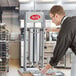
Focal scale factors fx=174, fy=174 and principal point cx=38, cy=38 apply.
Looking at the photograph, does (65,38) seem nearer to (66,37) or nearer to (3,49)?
(66,37)

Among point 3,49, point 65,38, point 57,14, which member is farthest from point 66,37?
point 3,49

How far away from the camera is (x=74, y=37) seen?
1795 millimetres

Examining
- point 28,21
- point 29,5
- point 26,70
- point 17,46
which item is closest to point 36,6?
point 29,5

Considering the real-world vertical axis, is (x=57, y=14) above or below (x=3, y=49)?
above

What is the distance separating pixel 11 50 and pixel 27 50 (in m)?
2.06

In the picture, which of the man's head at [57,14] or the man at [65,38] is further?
the man's head at [57,14]

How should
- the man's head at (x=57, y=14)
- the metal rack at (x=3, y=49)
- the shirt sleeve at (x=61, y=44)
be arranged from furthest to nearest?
the metal rack at (x=3, y=49) → the man's head at (x=57, y=14) → the shirt sleeve at (x=61, y=44)

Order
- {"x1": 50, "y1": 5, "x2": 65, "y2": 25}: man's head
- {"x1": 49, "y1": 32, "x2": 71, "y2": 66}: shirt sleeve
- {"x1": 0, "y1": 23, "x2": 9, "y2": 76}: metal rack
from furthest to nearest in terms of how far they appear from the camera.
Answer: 1. {"x1": 0, "y1": 23, "x2": 9, "y2": 76}: metal rack
2. {"x1": 50, "y1": 5, "x2": 65, "y2": 25}: man's head
3. {"x1": 49, "y1": 32, "x2": 71, "y2": 66}: shirt sleeve

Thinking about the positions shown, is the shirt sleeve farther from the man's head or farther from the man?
the man's head

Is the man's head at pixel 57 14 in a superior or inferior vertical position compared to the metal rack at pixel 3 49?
superior

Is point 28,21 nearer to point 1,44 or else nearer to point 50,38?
point 1,44

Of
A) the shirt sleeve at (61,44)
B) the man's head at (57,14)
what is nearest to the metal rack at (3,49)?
the man's head at (57,14)

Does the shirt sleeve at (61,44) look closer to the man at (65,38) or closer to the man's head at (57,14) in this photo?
the man at (65,38)

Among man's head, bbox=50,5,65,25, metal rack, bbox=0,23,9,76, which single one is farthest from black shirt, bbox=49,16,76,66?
metal rack, bbox=0,23,9,76
